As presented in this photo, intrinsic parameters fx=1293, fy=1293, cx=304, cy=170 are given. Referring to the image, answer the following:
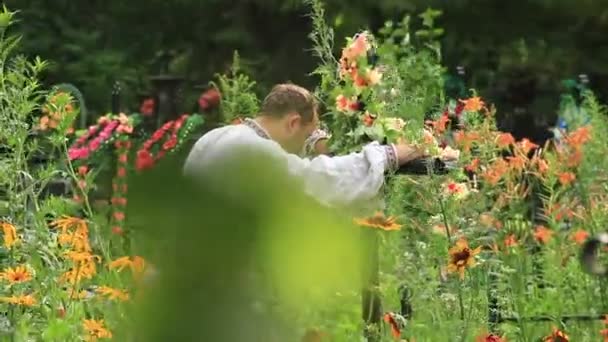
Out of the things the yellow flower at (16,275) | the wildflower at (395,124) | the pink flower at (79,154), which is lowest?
the yellow flower at (16,275)

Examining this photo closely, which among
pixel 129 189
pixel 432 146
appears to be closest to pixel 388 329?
pixel 432 146

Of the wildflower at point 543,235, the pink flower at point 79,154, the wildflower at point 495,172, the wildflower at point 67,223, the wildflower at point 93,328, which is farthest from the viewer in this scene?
the pink flower at point 79,154

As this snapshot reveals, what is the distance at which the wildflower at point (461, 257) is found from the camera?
347cm

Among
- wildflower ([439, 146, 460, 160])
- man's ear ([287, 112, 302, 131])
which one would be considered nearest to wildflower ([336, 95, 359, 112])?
wildflower ([439, 146, 460, 160])

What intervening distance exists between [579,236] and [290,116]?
189 centimetres

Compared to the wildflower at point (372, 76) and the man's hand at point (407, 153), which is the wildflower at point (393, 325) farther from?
the wildflower at point (372, 76)

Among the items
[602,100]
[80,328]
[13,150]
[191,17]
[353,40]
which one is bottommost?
[80,328]

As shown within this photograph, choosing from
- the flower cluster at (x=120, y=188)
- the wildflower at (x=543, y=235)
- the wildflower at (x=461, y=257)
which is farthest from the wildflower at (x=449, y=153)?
the flower cluster at (x=120, y=188)

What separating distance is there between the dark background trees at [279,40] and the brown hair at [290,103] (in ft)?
37.9

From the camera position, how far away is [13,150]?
3.81 meters

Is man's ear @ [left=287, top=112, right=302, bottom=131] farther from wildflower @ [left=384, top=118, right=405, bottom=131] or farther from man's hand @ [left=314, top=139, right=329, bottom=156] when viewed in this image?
wildflower @ [left=384, top=118, right=405, bottom=131]

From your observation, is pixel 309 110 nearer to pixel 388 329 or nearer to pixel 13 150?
pixel 388 329

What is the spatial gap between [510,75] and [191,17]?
13.7 feet

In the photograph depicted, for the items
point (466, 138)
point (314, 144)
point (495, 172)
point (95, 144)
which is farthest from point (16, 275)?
point (95, 144)
